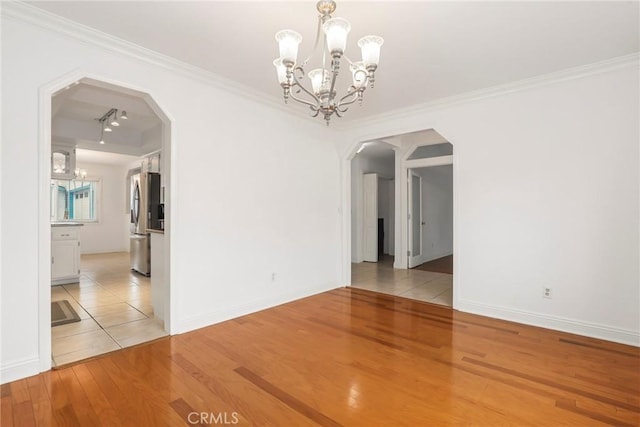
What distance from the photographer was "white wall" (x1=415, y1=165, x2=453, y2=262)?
7.40m

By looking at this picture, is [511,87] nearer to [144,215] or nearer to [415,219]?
[415,219]

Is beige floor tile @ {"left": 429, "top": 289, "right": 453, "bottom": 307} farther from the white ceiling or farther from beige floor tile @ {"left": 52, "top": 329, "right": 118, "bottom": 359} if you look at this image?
beige floor tile @ {"left": 52, "top": 329, "right": 118, "bottom": 359}

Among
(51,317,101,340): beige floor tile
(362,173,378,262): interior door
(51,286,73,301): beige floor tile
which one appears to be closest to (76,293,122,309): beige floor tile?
(51,286,73,301): beige floor tile

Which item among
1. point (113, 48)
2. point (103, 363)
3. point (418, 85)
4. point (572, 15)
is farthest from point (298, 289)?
point (572, 15)

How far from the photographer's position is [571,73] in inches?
122

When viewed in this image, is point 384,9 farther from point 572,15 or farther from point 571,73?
point 571,73

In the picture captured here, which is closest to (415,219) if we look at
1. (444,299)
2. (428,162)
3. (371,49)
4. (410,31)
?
(428,162)

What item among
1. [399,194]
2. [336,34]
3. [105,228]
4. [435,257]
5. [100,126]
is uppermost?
[100,126]

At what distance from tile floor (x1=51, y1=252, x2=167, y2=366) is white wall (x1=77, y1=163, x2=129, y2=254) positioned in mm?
3556

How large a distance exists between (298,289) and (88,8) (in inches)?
145

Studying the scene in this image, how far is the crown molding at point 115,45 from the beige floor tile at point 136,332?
262 centimetres

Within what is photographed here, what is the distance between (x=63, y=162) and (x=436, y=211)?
8.31 m

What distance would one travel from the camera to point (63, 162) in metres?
5.83

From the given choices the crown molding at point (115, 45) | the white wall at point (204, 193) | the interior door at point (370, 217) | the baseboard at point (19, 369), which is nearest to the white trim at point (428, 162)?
the interior door at point (370, 217)
